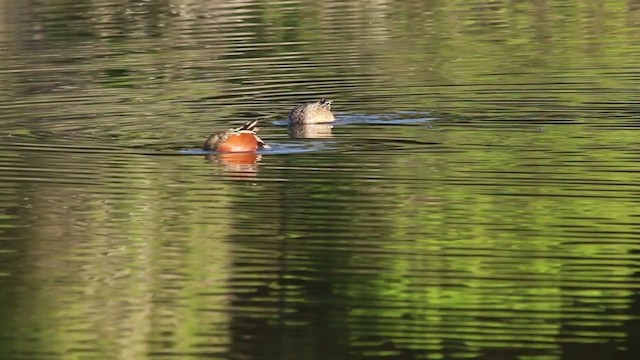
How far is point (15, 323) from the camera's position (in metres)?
12.0

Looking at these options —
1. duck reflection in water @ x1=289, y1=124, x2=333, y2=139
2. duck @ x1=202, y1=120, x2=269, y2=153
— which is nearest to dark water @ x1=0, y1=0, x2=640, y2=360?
duck reflection in water @ x1=289, y1=124, x2=333, y2=139

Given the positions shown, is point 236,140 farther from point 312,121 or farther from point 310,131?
point 312,121

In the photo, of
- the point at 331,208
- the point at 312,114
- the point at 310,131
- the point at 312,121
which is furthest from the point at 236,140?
the point at 331,208

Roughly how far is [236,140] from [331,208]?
368 centimetres

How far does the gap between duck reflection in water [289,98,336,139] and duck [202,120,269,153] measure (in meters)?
1.21

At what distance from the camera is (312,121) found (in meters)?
20.7

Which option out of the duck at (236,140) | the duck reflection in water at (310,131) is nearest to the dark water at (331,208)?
the duck reflection in water at (310,131)

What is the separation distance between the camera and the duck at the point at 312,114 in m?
20.8

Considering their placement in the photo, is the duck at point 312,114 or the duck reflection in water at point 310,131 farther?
the duck at point 312,114

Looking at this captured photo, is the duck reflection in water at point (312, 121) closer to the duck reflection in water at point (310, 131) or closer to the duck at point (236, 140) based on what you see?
the duck reflection in water at point (310, 131)

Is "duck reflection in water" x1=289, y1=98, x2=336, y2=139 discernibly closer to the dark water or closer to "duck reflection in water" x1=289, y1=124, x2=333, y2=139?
"duck reflection in water" x1=289, y1=124, x2=333, y2=139

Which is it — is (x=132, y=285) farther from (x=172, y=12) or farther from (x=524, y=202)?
(x=172, y=12)

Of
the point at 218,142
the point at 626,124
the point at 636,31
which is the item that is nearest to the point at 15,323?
the point at 218,142

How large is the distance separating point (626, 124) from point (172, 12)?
70.9 feet
